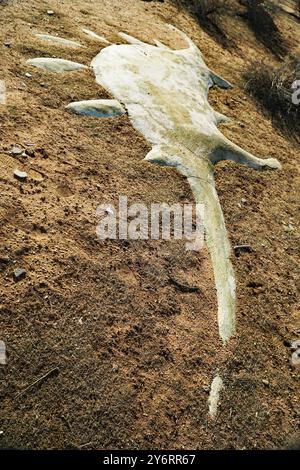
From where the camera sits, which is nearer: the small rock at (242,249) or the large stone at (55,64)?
the small rock at (242,249)

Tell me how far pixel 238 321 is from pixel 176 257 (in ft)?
1.99

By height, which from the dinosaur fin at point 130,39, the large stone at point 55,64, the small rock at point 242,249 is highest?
the dinosaur fin at point 130,39

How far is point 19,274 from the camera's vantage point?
2627 millimetres

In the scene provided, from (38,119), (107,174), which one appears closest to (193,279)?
(107,174)

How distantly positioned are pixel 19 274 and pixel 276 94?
4.14m

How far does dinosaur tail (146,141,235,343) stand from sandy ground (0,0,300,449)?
8 centimetres

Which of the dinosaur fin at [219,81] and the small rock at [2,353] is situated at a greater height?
the dinosaur fin at [219,81]

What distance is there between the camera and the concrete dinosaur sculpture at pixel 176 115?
351 cm

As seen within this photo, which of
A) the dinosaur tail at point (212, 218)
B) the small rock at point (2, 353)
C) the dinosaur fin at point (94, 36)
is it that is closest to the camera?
the small rock at point (2, 353)

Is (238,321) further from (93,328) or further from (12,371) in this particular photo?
(12,371)

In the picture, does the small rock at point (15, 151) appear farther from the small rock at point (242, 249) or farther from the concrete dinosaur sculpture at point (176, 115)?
the small rock at point (242, 249)

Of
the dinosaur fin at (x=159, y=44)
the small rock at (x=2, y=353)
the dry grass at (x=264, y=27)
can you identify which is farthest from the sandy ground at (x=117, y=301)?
the dry grass at (x=264, y=27)

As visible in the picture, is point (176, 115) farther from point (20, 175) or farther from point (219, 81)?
point (20, 175)

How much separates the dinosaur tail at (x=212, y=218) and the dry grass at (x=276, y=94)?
180 centimetres
